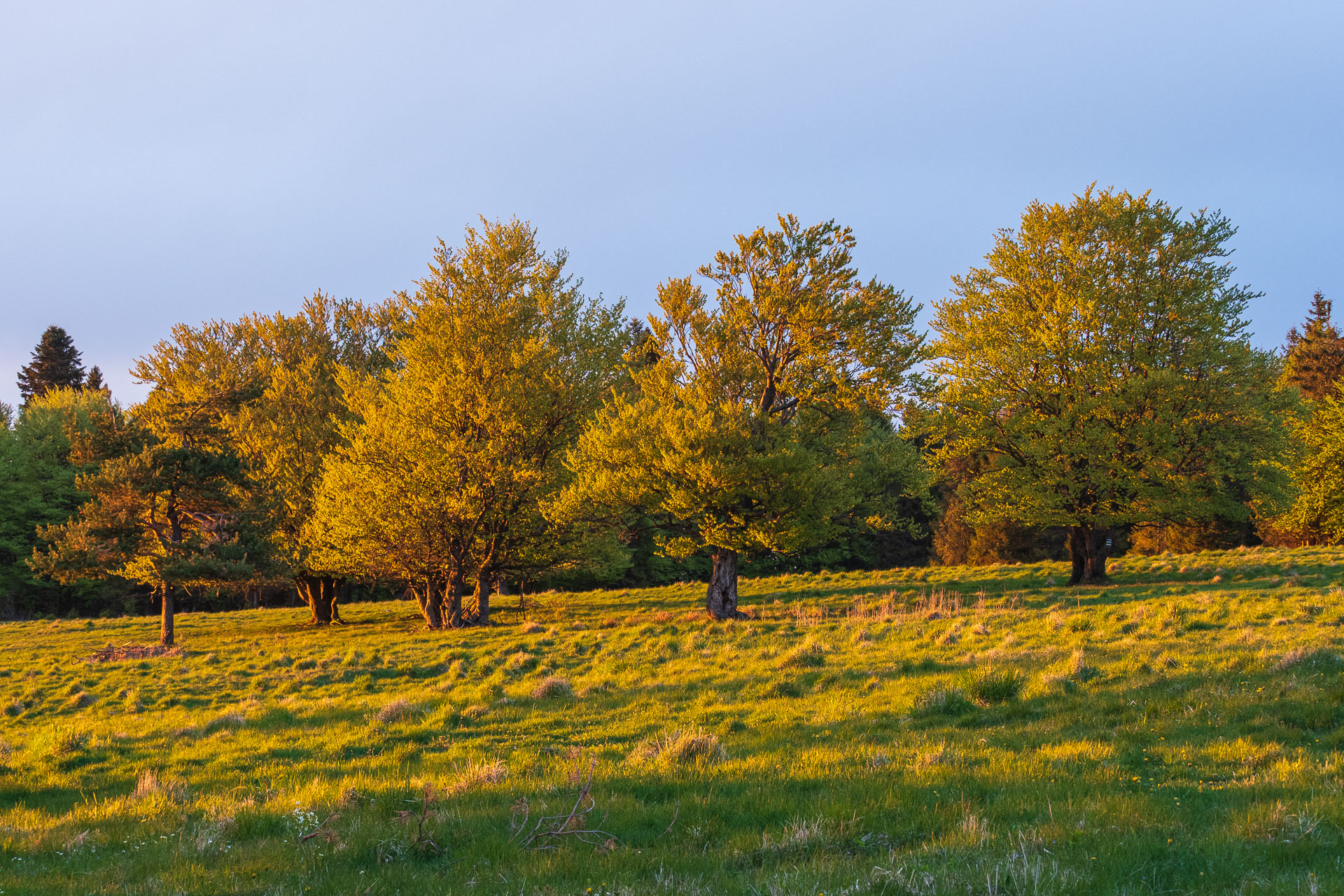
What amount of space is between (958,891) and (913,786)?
7.95 feet

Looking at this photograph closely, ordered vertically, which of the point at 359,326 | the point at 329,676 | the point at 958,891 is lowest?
the point at 329,676

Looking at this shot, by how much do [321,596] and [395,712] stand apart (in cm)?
2547

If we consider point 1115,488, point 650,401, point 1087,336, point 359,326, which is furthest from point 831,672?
point 359,326

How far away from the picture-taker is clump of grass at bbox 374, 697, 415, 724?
12016mm

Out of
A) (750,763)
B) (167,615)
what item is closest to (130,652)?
(167,615)

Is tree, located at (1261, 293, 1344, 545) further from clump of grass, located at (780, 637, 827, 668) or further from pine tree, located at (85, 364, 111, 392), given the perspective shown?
pine tree, located at (85, 364, 111, 392)

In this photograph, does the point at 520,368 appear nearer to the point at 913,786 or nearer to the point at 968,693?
the point at 968,693

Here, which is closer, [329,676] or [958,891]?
[958,891]

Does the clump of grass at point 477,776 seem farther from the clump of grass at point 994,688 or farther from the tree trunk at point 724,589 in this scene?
the tree trunk at point 724,589

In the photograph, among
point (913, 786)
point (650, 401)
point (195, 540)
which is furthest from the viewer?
point (195, 540)

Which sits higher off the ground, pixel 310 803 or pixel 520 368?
pixel 520 368

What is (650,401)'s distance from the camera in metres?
23.0

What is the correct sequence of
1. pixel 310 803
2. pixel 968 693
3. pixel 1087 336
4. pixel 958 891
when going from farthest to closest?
1. pixel 1087 336
2. pixel 968 693
3. pixel 310 803
4. pixel 958 891

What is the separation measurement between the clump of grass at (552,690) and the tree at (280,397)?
18.1 metres
